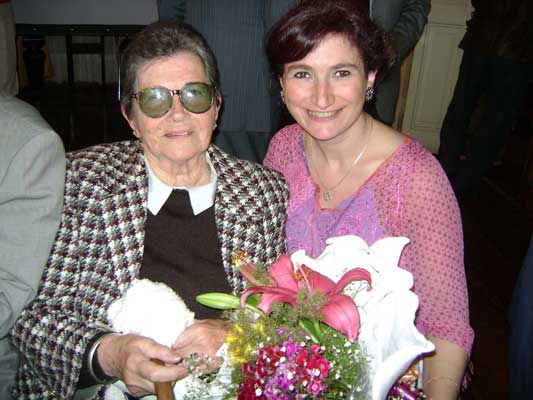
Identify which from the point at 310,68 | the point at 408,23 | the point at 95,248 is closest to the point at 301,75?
the point at 310,68

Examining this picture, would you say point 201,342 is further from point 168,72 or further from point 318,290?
point 168,72

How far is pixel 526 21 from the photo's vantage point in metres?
3.94

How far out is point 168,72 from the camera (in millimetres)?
1623

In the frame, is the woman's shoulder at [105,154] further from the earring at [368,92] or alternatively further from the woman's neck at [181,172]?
the earring at [368,92]

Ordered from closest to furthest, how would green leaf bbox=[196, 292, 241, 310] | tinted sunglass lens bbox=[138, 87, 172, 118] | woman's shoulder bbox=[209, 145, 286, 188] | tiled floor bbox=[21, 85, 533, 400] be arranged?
green leaf bbox=[196, 292, 241, 310]
tinted sunglass lens bbox=[138, 87, 172, 118]
woman's shoulder bbox=[209, 145, 286, 188]
tiled floor bbox=[21, 85, 533, 400]

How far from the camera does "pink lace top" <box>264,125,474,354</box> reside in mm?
1638

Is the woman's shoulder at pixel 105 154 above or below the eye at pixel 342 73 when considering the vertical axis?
below

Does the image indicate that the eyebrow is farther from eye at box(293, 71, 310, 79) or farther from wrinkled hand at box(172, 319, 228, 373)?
wrinkled hand at box(172, 319, 228, 373)

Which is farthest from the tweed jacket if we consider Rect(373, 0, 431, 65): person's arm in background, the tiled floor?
the tiled floor

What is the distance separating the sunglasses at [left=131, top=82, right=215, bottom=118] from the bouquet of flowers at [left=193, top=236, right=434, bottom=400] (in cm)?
70

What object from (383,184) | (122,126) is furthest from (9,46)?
(383,184)

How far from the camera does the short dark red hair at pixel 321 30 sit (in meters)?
1.73

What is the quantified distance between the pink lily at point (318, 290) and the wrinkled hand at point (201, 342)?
0.89 feet

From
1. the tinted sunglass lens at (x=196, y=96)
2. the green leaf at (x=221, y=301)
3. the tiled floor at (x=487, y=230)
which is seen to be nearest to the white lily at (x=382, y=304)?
the green leaf at (x=221, y=301)
